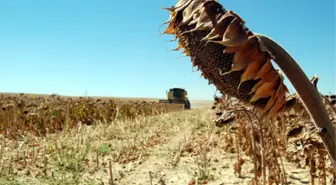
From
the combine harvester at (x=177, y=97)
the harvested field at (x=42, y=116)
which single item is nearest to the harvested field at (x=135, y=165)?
the harvested field at (x=42, y=116)

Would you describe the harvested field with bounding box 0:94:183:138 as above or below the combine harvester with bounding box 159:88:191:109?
below

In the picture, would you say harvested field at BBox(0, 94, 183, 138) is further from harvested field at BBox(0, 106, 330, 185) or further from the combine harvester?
the combine harvester

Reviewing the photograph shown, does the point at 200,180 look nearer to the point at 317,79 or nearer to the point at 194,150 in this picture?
the point at 194,150

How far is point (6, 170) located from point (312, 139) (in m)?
3.39

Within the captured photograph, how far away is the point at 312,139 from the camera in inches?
97.7

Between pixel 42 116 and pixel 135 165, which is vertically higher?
pixel 42 116

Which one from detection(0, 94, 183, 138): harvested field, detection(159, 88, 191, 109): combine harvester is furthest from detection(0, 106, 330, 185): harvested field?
detection(159, 88, 191, 109): combine harvester

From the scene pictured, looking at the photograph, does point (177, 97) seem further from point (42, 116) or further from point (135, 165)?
point (135, 165)

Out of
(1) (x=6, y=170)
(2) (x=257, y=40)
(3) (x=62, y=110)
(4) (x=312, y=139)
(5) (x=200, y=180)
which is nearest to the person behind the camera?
(2) (x=257, y=40)

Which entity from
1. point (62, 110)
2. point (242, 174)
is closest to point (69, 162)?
point (242, 174)

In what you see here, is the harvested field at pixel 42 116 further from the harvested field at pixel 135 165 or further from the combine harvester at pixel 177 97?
the combine harvester at pixel 177 97

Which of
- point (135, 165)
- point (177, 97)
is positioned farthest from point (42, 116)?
point (177, 97)

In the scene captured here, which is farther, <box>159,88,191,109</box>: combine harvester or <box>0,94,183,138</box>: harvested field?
<box>159,88,191,109</box>: combine harvester

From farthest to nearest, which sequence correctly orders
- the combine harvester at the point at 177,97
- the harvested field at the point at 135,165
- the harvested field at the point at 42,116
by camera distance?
the combine harvester at the point at 177,97
the harvested field at the point at 42,116
the harvested field at the point at 135,165
